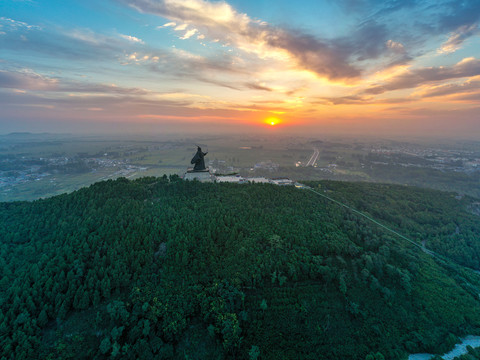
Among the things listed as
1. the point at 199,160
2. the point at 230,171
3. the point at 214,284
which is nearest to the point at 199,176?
the point at 199,160

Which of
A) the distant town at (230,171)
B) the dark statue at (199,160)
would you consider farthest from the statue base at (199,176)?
the distant town at (230,171)

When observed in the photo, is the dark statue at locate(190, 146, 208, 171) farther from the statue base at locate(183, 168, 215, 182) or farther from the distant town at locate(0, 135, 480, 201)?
the distant town at locate(0, 135, 480, 201)

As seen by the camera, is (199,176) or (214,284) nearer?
(214,284)

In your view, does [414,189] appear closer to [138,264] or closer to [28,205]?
[138,264]

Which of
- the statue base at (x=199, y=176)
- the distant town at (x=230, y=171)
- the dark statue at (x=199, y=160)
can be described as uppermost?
the dark statue at (x=199, y=160)

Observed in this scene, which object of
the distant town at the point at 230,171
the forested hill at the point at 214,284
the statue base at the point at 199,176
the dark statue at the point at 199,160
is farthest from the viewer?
the distant town at the point at 230,171

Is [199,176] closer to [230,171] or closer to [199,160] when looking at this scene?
[199,160]

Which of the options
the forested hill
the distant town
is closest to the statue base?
the forested hill

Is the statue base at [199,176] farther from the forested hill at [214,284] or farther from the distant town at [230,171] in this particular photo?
the distant town at [230,171]

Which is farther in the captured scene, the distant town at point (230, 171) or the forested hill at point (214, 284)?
the distant town at point (230, 171)
